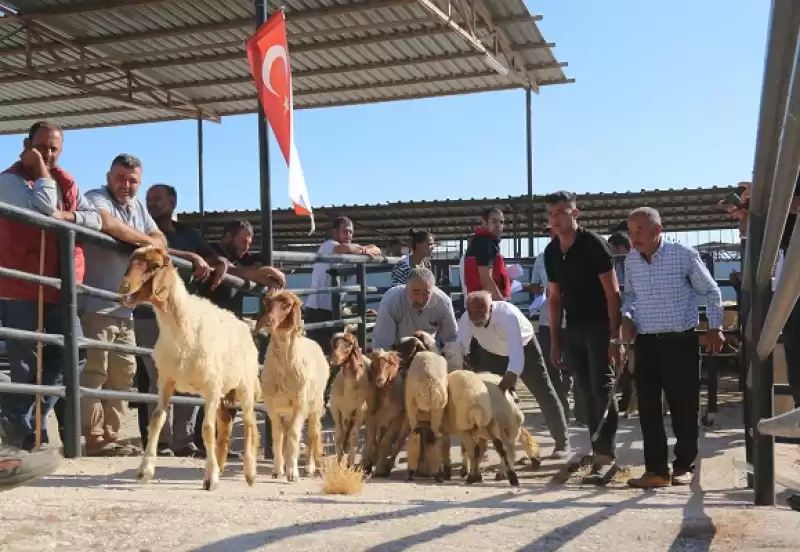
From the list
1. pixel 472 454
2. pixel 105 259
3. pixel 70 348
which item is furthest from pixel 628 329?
pixel 70 348

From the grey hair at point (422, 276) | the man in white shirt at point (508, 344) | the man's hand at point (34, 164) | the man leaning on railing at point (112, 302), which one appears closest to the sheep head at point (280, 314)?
the man leaning on railing at point (112, 302)

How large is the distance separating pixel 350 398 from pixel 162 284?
2.56 meters

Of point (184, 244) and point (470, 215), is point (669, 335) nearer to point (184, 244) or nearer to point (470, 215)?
point (184, 244)

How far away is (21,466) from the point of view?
229 centimetres

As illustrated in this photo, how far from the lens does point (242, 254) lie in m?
6.74

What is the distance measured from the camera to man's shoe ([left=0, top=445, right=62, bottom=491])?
2.25 meters

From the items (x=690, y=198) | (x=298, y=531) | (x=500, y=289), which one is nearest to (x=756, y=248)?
(x=298, y=531)

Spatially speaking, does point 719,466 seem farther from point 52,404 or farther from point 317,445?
point 52,404

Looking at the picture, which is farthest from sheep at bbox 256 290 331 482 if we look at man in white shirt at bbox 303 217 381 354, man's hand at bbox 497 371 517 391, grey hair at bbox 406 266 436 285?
man in white shirt at bbox 303 217 381 354

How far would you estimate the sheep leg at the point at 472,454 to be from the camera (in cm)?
608

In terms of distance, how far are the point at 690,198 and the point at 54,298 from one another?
16600 mm

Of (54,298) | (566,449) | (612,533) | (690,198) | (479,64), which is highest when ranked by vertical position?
(479,64)

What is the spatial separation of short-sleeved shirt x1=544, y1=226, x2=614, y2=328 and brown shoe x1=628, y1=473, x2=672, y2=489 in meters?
1.16

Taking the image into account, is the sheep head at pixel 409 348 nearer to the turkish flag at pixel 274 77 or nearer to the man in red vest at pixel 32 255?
the turkish flag at pixel 274 77
